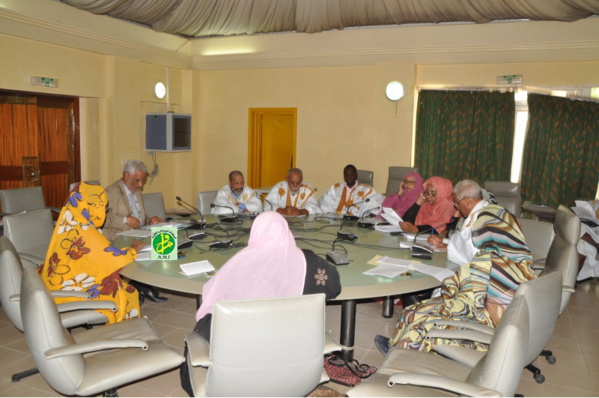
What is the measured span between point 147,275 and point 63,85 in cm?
421

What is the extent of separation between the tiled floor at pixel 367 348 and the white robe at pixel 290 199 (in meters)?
1.30

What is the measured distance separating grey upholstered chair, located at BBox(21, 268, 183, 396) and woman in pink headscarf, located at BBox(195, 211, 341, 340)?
0.24m

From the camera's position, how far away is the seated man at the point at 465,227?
2.96 m

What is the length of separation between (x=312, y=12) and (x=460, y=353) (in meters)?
4.97

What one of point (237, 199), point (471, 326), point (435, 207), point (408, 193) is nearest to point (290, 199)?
point (237, 199)

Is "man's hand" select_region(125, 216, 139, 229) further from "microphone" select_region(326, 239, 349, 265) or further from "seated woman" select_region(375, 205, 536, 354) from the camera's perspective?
"seated woman" select_region(375, 205, 536, 354)

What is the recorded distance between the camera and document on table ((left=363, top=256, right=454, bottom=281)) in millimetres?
2697

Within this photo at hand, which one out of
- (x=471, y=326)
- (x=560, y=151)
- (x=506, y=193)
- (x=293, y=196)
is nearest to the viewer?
(x=471, y=326)

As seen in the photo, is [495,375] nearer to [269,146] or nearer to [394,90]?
[394,90]

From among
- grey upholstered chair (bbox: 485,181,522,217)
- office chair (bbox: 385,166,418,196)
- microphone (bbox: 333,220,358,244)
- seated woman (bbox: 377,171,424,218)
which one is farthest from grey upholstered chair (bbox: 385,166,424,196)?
microphone (bbox: 333,220,358,244)

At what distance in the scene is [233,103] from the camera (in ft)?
25.7

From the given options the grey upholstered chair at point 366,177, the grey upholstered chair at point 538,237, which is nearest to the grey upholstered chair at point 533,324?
the grey upholstered chair at point 538,237

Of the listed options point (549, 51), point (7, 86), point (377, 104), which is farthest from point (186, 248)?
point (549, 51)

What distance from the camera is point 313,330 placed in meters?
1.80
